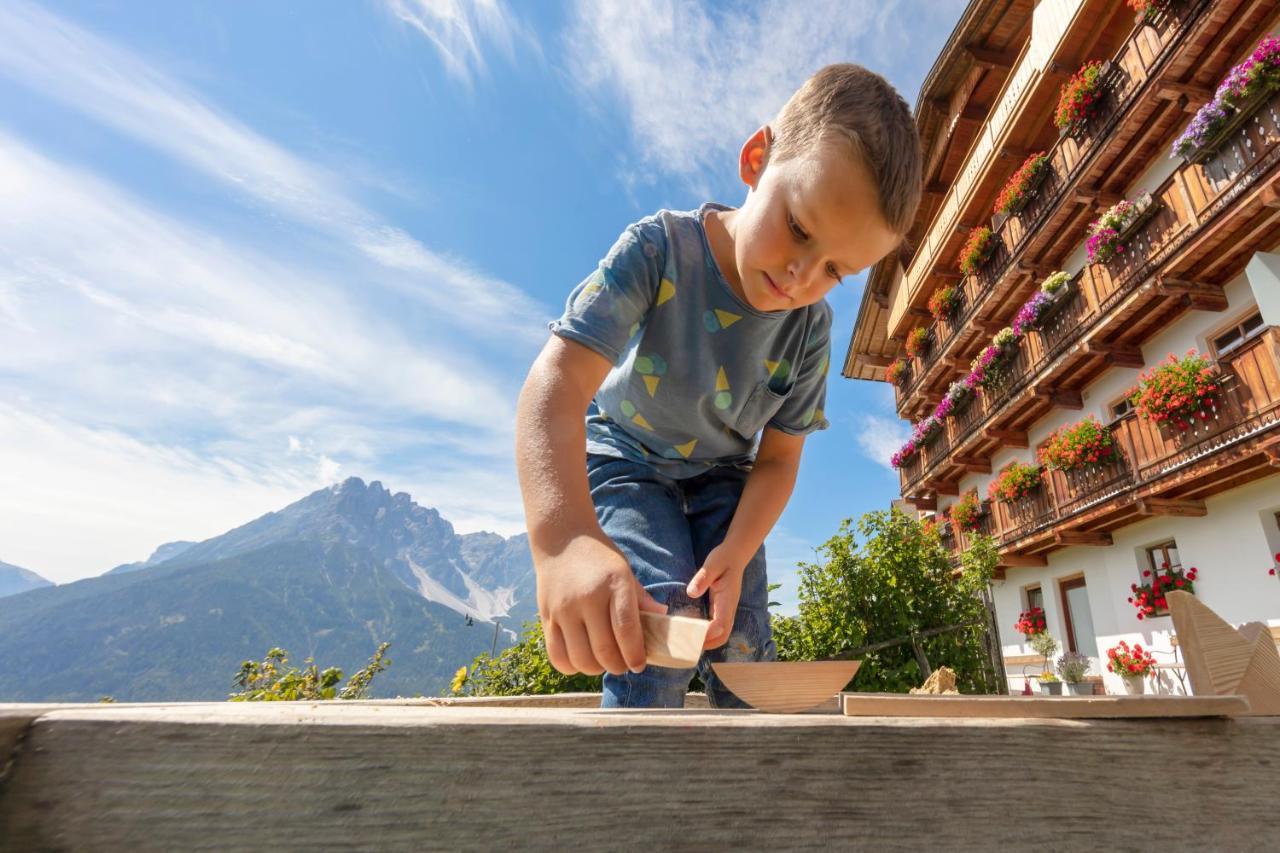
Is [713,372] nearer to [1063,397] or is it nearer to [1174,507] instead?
[1174,507]

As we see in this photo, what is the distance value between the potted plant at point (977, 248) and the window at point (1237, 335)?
6.37 meters

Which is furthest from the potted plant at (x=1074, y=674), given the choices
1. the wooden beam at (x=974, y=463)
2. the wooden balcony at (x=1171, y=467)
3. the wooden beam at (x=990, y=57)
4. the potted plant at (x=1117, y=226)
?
the wooden beam at (x=990, y=57)

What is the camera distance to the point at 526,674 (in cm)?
761

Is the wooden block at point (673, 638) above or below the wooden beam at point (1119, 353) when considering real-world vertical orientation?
below

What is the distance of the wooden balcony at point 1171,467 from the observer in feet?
28.8

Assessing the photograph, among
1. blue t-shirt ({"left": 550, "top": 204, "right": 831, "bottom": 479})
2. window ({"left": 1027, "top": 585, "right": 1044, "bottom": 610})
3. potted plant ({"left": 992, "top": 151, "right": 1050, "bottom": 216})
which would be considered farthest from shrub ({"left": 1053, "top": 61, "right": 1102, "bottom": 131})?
blue t-shirt ({"left": 550, "top": 204, "right": 831, "bottom": 479})

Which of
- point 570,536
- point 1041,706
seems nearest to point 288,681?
point 570,536

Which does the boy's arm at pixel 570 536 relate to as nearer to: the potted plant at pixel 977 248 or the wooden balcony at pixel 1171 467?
the wooden balcony at pixel 1171 467

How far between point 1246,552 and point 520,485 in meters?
12.5

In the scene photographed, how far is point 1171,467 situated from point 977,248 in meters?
8.08

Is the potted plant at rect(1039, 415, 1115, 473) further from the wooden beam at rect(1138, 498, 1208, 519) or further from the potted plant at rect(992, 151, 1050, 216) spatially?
the potted plant at rect(992, 151, 1050, 216)

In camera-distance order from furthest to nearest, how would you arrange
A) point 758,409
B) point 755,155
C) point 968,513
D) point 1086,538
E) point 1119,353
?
point 968,513 → point 1086,538 → point 1119,353 → point 758,409 → point 755,155

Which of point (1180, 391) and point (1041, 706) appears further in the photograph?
point (1180, 391)

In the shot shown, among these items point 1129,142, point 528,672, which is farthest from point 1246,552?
point 528,672
